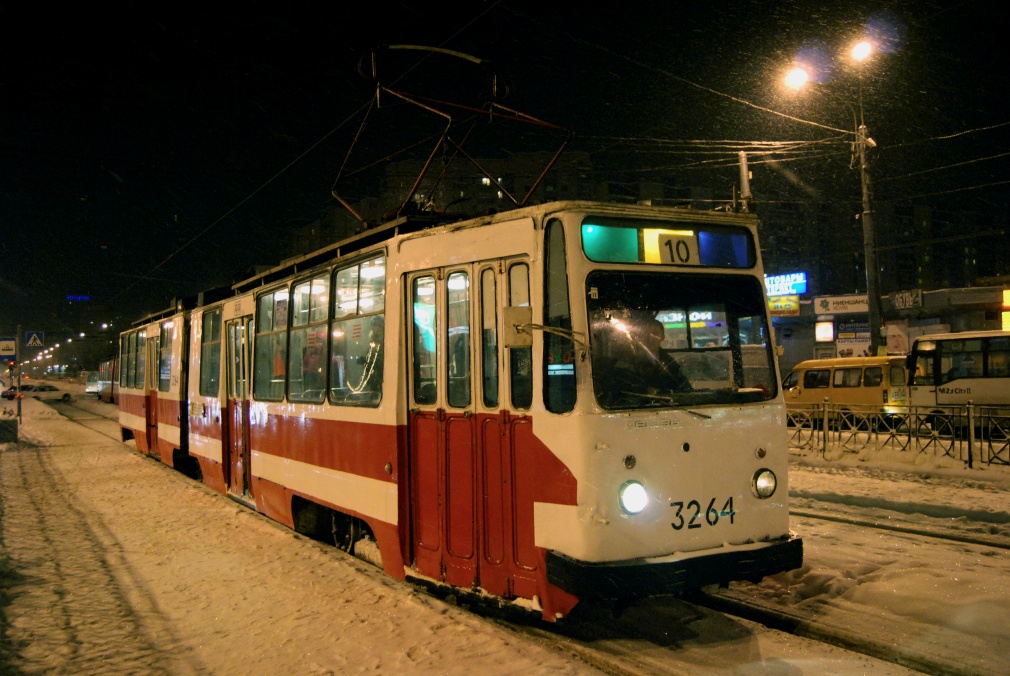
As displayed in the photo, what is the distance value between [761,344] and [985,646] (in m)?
2.32

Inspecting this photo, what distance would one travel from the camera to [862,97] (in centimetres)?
1889

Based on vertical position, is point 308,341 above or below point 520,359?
above

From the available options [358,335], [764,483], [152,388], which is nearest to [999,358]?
[764,483]

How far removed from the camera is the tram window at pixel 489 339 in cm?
530

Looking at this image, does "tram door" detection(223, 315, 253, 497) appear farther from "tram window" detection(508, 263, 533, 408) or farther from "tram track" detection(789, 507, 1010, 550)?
"tram track" detection(789, 507, 1010, 550)

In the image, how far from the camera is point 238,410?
403 inches

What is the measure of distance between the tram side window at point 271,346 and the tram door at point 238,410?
43 cm

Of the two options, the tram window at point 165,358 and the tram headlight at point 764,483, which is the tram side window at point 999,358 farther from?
the tram window at point 165,358

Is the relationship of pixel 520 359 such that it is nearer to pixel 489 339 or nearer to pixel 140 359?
pixel 489 339

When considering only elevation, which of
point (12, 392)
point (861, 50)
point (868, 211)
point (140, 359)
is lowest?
point (12, 392)

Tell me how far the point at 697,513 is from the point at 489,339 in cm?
183

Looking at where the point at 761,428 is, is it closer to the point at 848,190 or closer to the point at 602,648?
the point at 602,648

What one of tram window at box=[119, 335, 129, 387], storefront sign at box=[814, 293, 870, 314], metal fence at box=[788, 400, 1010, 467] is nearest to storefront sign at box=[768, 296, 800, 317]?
storefront sign at box=[814, 293, 870, 314]

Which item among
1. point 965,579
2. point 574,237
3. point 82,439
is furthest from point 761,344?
point 82,439
